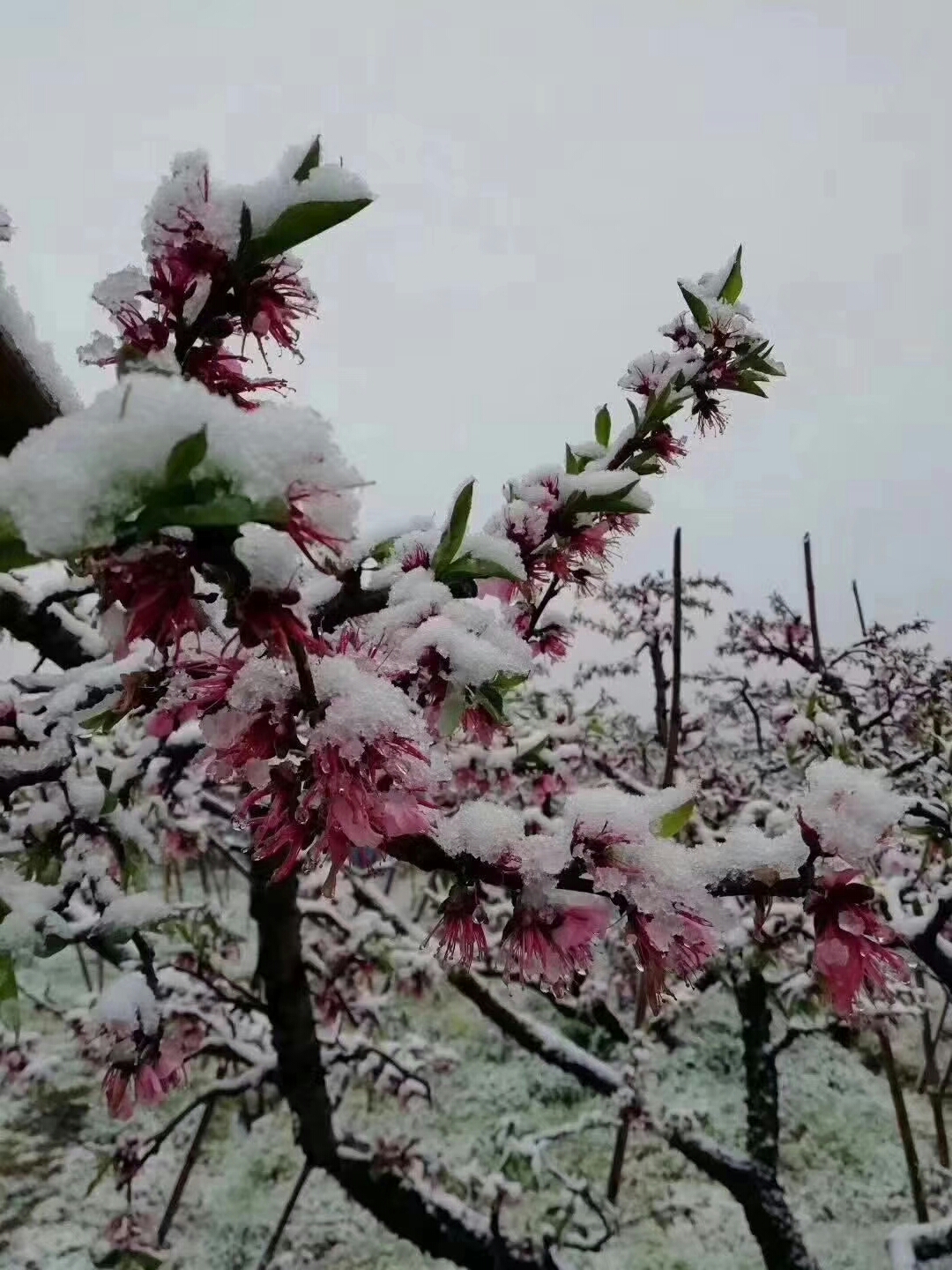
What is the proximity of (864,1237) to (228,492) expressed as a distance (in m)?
6.37

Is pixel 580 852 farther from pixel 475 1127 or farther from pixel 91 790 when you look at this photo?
pixel 475 1127

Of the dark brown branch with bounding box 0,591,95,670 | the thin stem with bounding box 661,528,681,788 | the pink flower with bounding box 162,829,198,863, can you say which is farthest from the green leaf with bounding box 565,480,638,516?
the pink flower with bounding box 162,829,198,863

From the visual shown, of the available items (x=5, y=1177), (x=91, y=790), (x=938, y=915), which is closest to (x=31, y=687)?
(x=91, y=790)

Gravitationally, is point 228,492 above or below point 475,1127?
above

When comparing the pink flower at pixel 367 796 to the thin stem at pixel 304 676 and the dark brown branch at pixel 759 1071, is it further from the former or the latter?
the dark brown branch at pixel 759 1071

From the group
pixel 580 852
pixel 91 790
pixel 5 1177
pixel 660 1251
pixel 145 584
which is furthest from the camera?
pixel 5 1177

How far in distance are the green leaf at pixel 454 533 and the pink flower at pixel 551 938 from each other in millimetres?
313

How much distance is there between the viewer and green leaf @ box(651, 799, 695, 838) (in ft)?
2.27

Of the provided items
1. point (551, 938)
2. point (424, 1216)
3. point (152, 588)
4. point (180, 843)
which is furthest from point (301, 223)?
point (424, 1216)

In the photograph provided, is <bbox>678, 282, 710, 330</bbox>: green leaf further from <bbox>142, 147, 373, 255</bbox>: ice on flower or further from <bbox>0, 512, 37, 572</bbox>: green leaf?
<bbox>0, 512, 37, 572</bbox>: green leaf

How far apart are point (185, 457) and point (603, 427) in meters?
0.89

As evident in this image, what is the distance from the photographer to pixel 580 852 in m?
0.67

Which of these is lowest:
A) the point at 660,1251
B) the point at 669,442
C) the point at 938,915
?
the point at 660,1251

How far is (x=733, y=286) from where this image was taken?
46.2 inches
